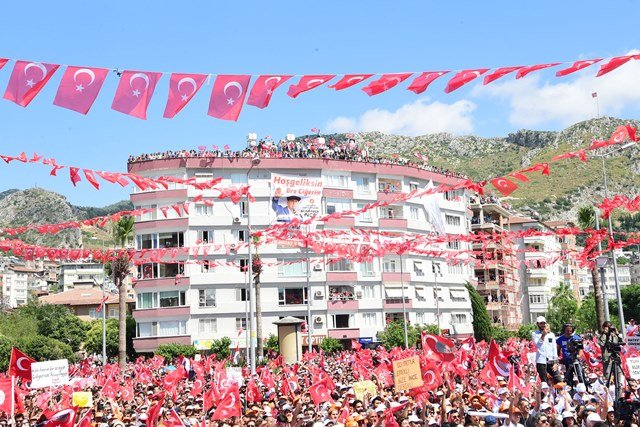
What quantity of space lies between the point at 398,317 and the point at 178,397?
150 feet

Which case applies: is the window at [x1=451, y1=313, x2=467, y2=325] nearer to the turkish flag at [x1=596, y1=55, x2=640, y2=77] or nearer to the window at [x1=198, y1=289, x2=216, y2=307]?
the window at [x1=198, y1=289, x2=216, y2=307]

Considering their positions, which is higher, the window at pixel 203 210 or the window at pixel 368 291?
the window at pixel 203 210

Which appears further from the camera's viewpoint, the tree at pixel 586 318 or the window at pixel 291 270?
the tree at pixel 586 318

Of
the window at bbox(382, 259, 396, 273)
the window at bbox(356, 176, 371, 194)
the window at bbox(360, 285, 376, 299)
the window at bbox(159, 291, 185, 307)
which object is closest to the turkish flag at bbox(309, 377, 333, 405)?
the window at bbox(159, 291, 185, 307)

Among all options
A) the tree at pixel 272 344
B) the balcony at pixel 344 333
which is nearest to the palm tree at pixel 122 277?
the tree at pixel 272 344

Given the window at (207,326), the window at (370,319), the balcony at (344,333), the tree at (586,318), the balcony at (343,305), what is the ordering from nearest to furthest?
the window at (207,326)
the balcony at (344,333)
the balcony at (343,305)
the window at (370,319)
the tree at (586,318)

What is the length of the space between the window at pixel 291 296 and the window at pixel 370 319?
16.9 feet

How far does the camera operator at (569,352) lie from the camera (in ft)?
57.9

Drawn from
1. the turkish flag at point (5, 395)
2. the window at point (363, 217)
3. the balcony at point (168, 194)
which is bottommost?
the turkish flag at point (5, 395)

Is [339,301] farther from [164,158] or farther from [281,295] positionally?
[164,158]

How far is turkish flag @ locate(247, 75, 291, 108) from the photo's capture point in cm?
1348

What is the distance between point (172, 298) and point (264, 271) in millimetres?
7296

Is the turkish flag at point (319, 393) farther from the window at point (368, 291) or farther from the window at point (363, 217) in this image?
the window at point (363, 217)

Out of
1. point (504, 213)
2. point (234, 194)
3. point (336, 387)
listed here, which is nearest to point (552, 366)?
point (336, 387)
